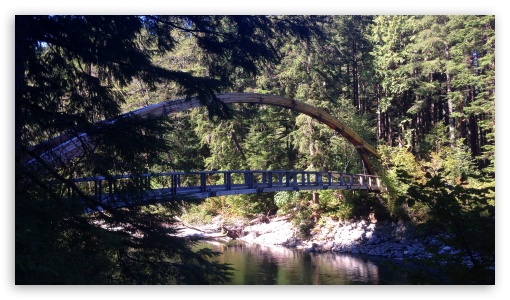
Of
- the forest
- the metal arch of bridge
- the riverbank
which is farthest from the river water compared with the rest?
the metal arch of bridge

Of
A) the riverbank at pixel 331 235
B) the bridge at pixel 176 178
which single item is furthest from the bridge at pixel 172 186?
the riverbank at pixel 331 235

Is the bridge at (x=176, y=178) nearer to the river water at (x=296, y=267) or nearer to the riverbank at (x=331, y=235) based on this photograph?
the riverbank at (x=331, y=235)

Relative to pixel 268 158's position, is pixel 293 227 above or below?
below

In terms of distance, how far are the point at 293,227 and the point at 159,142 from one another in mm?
7675

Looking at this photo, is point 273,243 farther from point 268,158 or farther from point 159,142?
point 159,142

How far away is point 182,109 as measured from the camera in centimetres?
501

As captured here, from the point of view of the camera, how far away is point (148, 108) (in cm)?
480

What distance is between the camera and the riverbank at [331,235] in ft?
27.2

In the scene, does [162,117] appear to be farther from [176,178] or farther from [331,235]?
[331,235]

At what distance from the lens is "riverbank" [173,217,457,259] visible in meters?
8.28

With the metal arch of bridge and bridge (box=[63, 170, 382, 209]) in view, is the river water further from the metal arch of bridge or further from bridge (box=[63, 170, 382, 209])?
the metal arch of bridge

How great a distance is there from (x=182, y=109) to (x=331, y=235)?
20.7 feet
